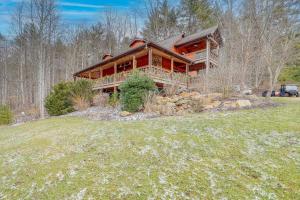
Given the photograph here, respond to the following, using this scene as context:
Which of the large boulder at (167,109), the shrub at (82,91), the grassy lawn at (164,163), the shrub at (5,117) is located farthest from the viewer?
the shrub at (5,117)

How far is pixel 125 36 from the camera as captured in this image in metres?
36.2

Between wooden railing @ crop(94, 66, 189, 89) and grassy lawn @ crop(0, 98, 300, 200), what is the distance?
7.39 meters

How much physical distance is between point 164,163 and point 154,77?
9.89m

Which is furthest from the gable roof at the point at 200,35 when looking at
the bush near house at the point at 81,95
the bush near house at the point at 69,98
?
the bush near house at the point at 69,98

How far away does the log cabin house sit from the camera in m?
14.6

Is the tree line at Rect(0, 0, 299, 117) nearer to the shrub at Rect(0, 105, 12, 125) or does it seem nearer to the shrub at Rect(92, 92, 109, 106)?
the shrub at Rect(0, 105, 12, 125)

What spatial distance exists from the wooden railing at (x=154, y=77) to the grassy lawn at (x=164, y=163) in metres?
7.39

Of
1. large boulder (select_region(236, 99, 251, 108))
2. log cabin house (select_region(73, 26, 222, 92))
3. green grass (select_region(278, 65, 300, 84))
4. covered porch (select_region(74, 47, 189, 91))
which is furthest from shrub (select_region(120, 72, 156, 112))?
green grass (select_region(278, 65, 300, 84))

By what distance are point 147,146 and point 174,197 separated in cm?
218

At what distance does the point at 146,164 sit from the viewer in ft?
14.7

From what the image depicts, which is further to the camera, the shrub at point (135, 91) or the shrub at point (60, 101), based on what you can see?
the shrub at point (60, 101)

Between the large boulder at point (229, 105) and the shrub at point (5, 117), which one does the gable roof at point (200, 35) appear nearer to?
the large boulder at point (229, 105)

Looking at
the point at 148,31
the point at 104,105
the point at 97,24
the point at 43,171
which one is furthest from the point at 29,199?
the point at 97,24

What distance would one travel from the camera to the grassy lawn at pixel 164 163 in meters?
3.54
